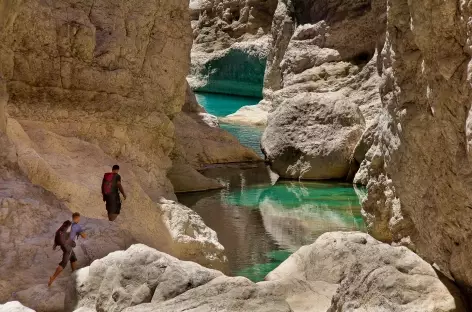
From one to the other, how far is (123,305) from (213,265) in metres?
3.67

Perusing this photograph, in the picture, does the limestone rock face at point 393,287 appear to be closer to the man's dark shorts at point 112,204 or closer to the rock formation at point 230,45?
the man's dark shorts at point 112,204

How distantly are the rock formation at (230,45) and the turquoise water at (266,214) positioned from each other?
20204 mm

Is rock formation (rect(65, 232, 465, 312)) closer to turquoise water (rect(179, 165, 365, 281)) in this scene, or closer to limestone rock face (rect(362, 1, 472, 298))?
limestone rock face (rect(362, 1, 472, 298))

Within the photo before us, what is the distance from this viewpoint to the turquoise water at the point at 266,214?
10.8m

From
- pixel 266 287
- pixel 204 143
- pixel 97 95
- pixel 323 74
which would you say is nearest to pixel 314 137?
pixel 204 143

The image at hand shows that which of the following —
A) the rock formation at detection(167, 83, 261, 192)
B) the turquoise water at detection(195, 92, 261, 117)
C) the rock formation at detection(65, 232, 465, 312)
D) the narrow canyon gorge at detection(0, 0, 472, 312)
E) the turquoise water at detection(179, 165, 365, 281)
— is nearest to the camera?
the rock formation at detection(65, 232, 465, 312)

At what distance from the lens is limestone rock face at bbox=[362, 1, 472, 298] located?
5.39 metres

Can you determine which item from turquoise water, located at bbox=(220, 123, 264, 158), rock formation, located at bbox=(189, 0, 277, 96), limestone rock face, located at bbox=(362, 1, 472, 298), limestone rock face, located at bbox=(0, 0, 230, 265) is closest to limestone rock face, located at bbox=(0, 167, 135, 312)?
limestone rock face, located at bbox=(0, 0, 230, 265)

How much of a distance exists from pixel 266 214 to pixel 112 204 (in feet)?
16.8

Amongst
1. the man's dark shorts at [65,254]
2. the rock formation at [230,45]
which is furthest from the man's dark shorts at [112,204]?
the rock formation at [230,45]

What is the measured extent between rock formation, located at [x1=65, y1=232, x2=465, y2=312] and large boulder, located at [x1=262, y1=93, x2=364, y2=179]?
975 centimetres

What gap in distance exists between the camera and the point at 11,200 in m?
7.72

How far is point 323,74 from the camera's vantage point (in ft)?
77.4

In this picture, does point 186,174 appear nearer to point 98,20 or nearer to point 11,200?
point 98,20
